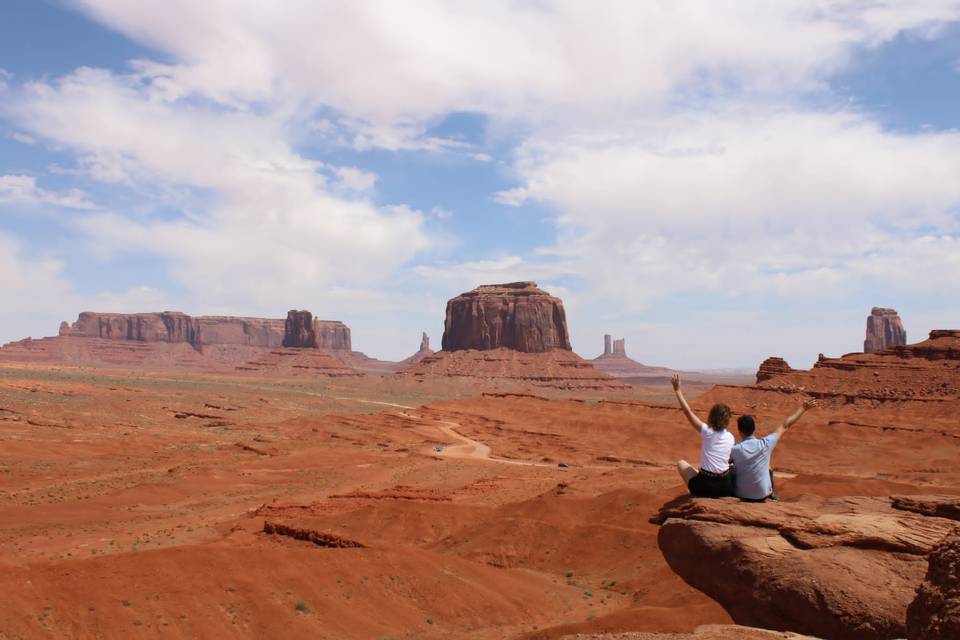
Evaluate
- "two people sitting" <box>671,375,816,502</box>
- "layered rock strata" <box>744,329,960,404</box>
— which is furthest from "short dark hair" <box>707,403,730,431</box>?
"layered rock strata" <box>744,329,960,404</box>

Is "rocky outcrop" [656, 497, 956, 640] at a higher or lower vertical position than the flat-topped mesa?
lower

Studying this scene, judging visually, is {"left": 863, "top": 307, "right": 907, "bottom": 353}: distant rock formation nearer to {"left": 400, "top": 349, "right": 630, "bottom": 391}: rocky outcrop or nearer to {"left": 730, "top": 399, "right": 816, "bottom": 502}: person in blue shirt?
{"left": 400, "top": 349, "right": 630, "bottom": 391}: rocky outcrop

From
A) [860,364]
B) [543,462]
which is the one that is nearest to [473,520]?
[543,462]

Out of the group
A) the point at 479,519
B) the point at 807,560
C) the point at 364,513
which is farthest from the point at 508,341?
the point at 807,560

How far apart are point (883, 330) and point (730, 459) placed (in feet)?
494

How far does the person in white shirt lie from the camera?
7977 mm

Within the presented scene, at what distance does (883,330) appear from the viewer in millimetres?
140375

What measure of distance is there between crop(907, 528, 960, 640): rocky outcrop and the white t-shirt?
7.37 ft

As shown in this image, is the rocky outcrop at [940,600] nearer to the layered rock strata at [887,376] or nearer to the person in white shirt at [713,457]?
the person in white shirt at [713,457]

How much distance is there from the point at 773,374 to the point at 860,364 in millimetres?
8601

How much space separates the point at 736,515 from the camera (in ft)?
26.7

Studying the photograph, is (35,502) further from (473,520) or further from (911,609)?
(911,609)

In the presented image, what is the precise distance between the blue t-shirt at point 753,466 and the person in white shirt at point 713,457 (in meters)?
0.09

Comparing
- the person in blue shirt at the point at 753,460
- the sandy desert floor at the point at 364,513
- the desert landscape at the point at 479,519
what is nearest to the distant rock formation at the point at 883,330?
the desert landscape at the point at 479,519
